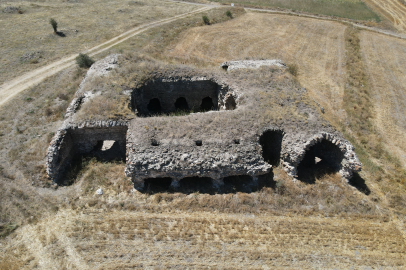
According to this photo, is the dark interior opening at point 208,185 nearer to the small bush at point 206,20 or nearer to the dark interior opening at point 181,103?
the dark interior opening at point 181,103

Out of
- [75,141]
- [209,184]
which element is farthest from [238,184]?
[75,141]

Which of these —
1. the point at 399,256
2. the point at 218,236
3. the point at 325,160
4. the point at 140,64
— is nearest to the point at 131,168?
the point at 218,236

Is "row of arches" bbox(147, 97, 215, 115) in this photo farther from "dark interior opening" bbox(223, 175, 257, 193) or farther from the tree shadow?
the tree shadow

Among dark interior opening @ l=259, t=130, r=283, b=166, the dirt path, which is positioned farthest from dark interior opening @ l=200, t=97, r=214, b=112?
the dirt path

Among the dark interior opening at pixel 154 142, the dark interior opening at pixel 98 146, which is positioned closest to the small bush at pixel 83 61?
the dark interior opening at pixel 98 146

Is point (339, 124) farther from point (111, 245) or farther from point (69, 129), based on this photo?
point (69, 129)

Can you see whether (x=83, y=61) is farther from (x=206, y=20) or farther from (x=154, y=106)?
(x=206, y=20)
